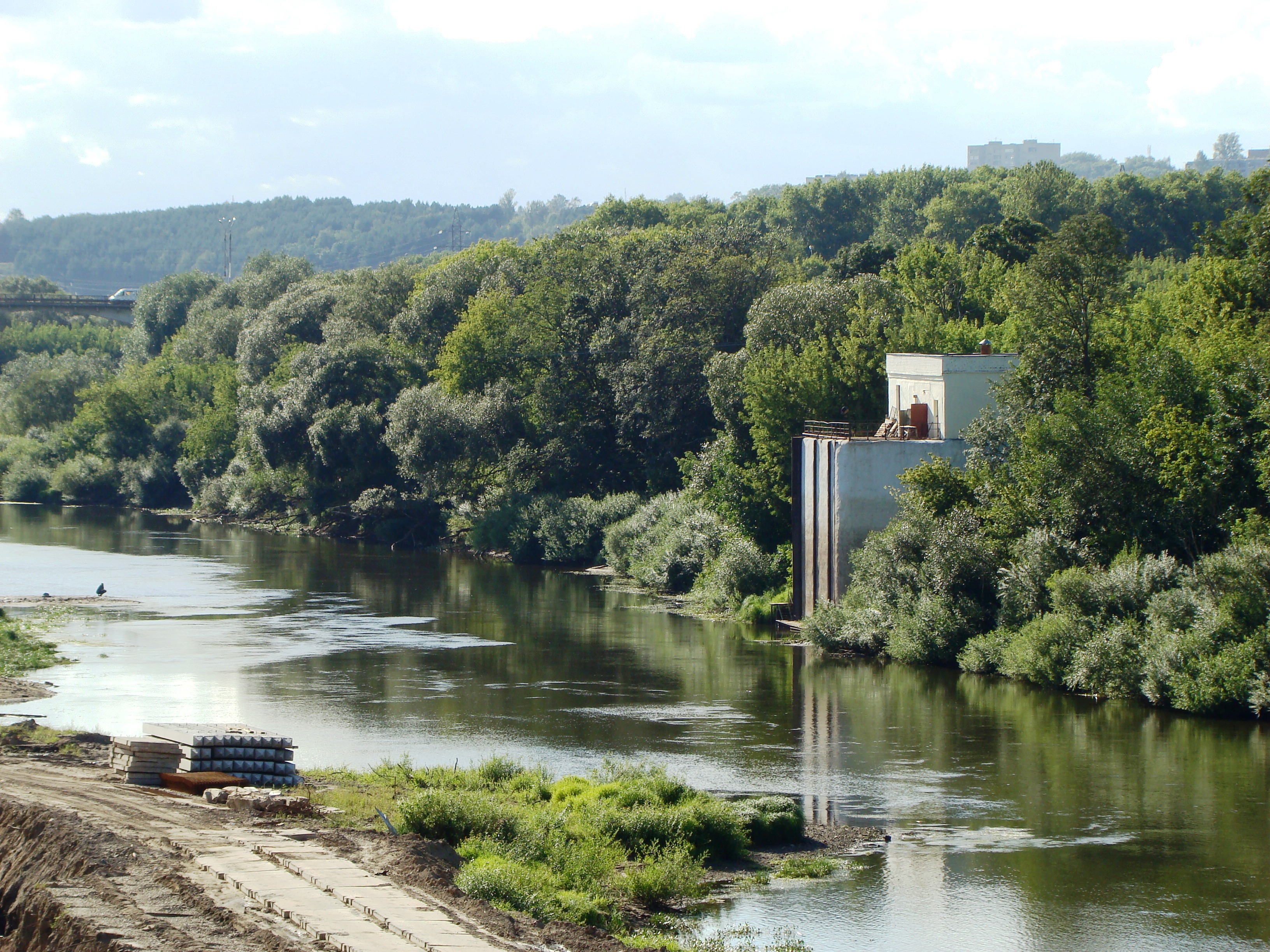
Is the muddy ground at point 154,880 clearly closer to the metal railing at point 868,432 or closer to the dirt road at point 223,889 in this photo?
the dirt road at point 223,889

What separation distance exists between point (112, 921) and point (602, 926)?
24.0ft

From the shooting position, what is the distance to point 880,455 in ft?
168

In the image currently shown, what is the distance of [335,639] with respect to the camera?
51625 millimetres

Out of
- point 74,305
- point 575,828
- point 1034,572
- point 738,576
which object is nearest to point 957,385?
point 1034,572

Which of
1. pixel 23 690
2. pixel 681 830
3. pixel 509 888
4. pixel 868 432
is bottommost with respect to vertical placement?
pixel 681 830

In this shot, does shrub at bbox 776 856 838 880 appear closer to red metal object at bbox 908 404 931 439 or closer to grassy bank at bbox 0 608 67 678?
grassy bank at bbox 0 608 67 678

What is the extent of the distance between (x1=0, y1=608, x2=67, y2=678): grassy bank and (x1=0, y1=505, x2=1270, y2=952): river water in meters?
1.00

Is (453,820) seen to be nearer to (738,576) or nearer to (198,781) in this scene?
(198,781)

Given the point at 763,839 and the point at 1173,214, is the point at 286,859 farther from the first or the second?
the point at 1173,214

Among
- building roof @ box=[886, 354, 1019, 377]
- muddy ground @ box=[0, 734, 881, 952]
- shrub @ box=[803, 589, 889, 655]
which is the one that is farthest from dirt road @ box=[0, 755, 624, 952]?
building roof @ box=[886, 354, 1019, 377]

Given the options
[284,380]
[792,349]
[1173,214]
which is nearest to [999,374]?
[792,349]

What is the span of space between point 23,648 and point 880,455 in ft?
98.9

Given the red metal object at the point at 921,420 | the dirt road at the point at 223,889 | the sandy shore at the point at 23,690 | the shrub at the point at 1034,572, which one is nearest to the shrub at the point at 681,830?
the dirt road at the point at 223,889

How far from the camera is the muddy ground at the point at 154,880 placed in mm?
18656
